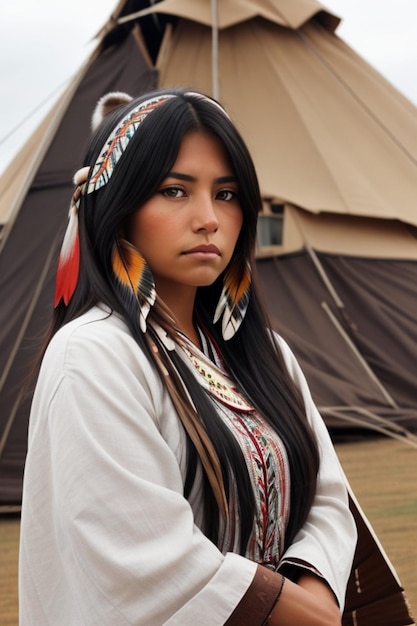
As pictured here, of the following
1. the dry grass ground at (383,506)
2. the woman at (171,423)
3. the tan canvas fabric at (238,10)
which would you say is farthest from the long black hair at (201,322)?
the tan canvas fabric at (238,10)

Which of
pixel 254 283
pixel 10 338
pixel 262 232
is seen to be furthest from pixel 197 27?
pixel 254 283

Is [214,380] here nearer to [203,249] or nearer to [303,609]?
[203,249]

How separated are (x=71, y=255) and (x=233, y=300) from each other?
0.89 feet

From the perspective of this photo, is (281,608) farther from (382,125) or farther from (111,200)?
(382,125)

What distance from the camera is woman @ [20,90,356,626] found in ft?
4.11

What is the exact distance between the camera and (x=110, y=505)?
→ 1247 millimetres

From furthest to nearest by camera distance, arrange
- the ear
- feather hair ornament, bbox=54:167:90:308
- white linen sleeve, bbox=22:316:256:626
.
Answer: the ear
feather hair ornament, bbox=54:167:90:308
white linen sleeve, bbox=22:316:256:626

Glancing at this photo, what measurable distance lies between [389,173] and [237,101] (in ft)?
3.27

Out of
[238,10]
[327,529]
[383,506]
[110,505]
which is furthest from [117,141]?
[238,10]

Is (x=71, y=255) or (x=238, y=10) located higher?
(x=238, y=10)

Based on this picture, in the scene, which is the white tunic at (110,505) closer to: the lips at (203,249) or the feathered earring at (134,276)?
the feathered earring at (134,276)

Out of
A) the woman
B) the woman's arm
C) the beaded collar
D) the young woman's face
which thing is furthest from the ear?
the woman's arm

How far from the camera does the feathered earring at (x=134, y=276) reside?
55.9 inches

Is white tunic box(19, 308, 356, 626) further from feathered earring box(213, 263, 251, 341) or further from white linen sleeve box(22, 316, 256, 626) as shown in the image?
feathered earring box(213, 263, 251, 341)
